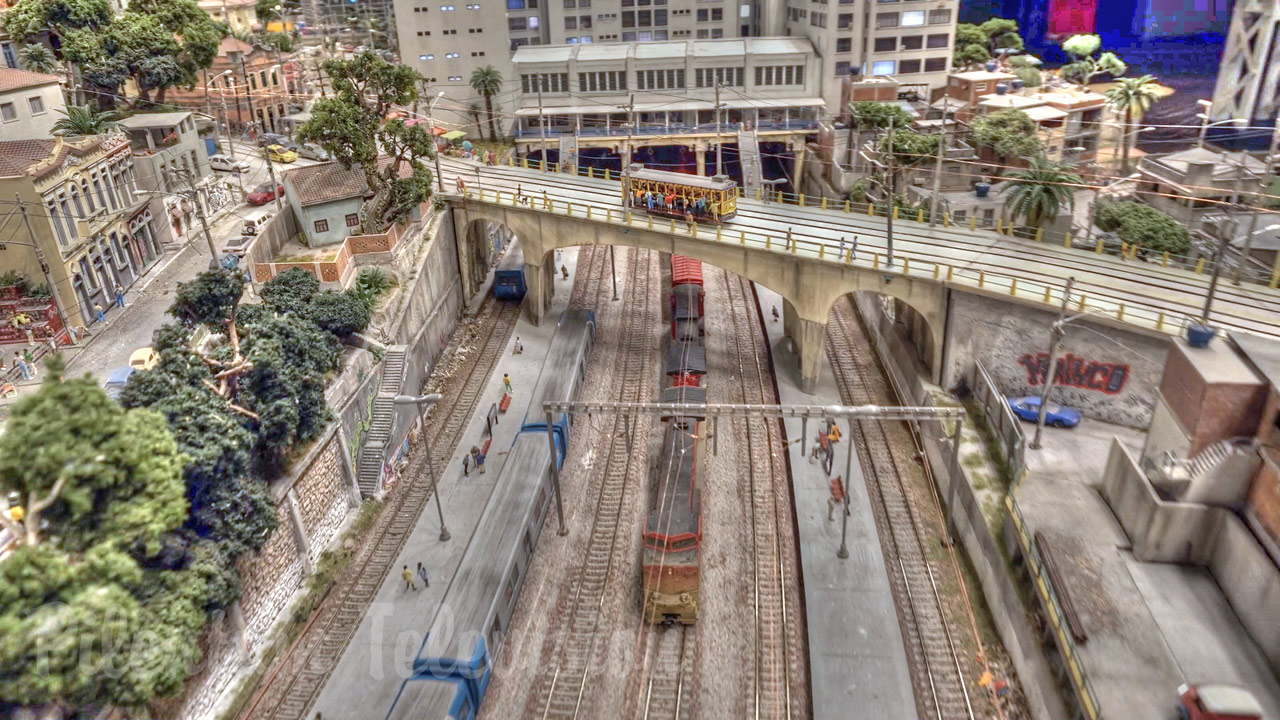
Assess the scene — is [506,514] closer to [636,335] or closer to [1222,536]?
[636,335]

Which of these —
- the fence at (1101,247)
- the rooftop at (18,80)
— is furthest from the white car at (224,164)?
the fence at (1101,247)

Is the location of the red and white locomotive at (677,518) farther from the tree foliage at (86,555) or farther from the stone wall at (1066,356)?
the tree foliage at (86,555)

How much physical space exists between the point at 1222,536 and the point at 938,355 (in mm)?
17995

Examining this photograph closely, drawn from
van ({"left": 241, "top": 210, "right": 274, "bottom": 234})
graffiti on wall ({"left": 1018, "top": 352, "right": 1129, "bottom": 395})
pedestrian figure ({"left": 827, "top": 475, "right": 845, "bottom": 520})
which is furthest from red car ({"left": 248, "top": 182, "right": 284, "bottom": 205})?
graffiti on wall ({"left": 1018, "top": 352, "right": 1129, "bottom": 395})

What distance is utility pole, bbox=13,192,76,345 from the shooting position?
42531mm

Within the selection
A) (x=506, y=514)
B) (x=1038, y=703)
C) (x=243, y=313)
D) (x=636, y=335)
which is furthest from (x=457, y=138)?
(x=1038, y=703)

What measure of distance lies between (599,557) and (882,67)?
67.3 meters

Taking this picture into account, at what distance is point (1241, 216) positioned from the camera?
51.1 m

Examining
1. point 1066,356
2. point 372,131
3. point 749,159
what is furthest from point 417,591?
point 749,159

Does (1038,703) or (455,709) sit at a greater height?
(455,709)

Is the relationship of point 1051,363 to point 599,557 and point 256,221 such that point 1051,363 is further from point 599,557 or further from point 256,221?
point 256,221

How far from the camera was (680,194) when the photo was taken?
54375mm

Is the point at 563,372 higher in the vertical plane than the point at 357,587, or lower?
higher

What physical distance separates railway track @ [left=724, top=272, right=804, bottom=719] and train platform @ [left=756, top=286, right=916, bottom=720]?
0.92 m
